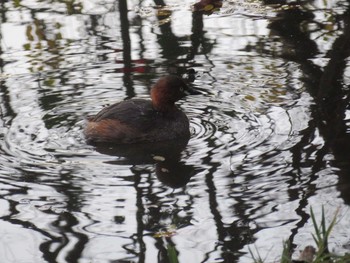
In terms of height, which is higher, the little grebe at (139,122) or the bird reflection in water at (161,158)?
the little grebe at (139,122)

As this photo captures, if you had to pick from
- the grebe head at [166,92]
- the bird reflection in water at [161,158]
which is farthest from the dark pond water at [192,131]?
the grebe head at [166,92]

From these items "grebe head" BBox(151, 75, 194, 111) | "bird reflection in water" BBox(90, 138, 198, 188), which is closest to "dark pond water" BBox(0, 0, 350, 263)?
"bird reflection in water" BBox(90, 138, 198, 188)

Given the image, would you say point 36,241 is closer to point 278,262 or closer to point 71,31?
point 278,262

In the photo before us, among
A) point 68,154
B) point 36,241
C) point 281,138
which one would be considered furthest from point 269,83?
point 36,241

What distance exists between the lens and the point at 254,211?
6980 mm

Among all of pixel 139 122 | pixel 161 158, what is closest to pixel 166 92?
pixel 139 122

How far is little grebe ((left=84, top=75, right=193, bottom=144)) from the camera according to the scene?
9031 mm

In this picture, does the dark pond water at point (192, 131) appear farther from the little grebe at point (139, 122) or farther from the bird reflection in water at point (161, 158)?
the little grebe at point (139, 122)

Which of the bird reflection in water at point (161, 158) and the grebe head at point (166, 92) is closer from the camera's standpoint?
the bird reflection in water at point (161, 158)

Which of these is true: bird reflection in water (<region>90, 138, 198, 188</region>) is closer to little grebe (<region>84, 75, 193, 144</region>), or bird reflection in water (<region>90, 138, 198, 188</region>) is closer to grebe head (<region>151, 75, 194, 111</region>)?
little grebe (<region>84, 75, 193, 144</region>)

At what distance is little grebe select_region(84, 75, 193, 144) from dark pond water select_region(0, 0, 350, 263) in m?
0.18

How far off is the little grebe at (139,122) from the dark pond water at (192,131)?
0.18 metres

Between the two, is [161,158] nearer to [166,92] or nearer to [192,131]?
[192,131]

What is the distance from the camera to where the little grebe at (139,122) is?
903 centimetres
